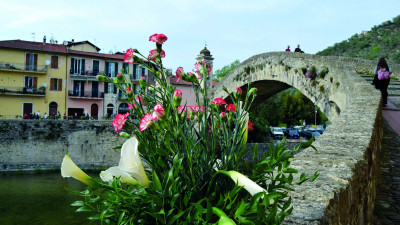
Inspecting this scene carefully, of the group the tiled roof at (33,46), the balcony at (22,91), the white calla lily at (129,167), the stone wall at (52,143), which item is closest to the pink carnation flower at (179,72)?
the white calla lily at (129,167)

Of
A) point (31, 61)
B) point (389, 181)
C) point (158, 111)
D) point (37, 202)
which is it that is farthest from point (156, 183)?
point (31, 61)

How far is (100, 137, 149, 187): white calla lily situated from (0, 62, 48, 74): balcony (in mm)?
27354

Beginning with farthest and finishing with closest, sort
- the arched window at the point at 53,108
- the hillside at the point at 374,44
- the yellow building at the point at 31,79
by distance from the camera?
the hillside at the point at 374,44
the arched window at the point at 53,108
the yellow building at the point at 31,79

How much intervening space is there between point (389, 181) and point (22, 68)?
26.4 meters

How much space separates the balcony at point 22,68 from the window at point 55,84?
82 centimetres

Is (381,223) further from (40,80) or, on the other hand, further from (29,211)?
(40,80)

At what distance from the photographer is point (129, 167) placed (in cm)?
111

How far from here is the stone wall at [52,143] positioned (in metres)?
19.6

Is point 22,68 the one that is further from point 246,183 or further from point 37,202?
point 246,183

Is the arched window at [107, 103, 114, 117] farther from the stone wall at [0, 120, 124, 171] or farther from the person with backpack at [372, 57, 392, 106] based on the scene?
the person with backpack at [372, 57, 392, 106]

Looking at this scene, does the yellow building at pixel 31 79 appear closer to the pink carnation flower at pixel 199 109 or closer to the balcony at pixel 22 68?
the balcony at pixel 22 68

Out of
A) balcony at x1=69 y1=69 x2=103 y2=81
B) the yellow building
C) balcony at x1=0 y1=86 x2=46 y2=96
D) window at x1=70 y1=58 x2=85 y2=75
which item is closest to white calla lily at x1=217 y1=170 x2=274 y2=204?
the yellow building

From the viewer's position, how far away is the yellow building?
85.2ft

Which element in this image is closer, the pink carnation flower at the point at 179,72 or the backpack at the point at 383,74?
the pink carnation flower at the point at 179,72
